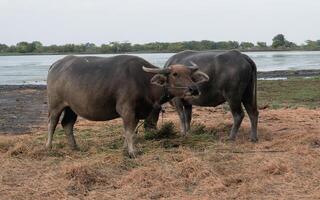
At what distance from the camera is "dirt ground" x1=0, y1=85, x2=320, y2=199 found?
7.52 meters

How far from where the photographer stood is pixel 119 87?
1001 cm

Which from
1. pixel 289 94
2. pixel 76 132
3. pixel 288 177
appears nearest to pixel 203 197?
pixel 288 177

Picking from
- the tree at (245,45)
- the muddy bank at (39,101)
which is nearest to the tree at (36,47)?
the tree at (245,45)

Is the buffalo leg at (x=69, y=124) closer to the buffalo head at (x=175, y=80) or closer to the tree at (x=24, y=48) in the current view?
the buffalo head at (x=175, y=80)

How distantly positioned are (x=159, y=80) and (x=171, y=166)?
67.6 inches

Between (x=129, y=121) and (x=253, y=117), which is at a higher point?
(x=129, y=121)

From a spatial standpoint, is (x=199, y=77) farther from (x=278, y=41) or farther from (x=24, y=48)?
(x=278, y=41)

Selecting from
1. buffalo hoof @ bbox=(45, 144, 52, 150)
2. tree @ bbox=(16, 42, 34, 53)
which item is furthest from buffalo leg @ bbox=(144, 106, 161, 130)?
tree @ bbox=(16, 42, 34, 53)

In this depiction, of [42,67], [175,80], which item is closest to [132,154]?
[175,80]

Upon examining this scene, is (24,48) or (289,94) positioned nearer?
(289,94)

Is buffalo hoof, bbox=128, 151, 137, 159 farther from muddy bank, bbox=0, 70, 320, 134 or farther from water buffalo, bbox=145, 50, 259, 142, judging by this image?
muddy bank, bbox=0, 70, 320, 134

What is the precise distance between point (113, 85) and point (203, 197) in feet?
11.5

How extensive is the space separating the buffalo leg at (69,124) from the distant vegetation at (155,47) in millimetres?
95777

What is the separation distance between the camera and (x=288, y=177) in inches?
317
